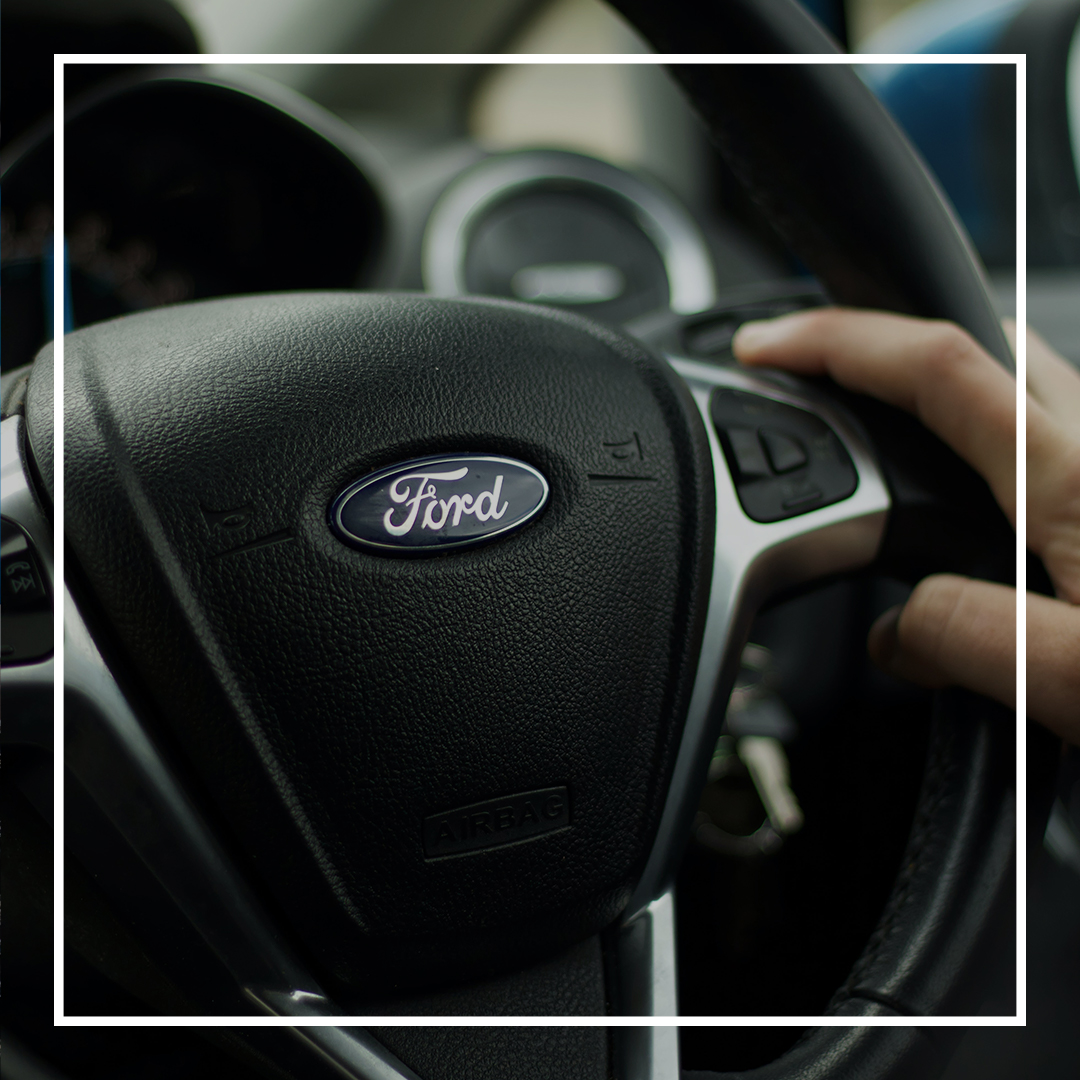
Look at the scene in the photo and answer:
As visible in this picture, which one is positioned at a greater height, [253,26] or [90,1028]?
[253,26]

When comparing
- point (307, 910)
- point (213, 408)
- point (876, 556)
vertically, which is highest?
point (213, 408)

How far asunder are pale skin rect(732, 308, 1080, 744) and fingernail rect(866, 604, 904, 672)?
1cm

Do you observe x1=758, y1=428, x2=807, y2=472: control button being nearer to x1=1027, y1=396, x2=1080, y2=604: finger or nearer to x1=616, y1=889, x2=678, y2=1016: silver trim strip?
x1=1027, y1=396, x2=1080, y2=604: finger

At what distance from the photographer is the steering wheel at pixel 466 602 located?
448 millimetres

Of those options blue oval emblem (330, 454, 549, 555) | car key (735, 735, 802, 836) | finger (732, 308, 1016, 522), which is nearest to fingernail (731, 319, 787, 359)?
finger (732, 308, 1016, 522)

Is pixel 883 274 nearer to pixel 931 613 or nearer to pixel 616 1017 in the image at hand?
pixel 931 613

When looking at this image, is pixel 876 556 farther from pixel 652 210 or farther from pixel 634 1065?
pixel 652 210

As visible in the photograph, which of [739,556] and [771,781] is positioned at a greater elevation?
[739,556]

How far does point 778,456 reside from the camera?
586 millimetres

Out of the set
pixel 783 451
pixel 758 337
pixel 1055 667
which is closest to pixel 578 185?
pixel 758 337

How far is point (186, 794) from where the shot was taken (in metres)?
0.44

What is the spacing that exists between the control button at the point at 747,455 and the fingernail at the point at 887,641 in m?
0.15

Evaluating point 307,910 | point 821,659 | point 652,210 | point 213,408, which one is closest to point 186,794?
point 307,910

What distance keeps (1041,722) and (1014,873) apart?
0.30 ft
